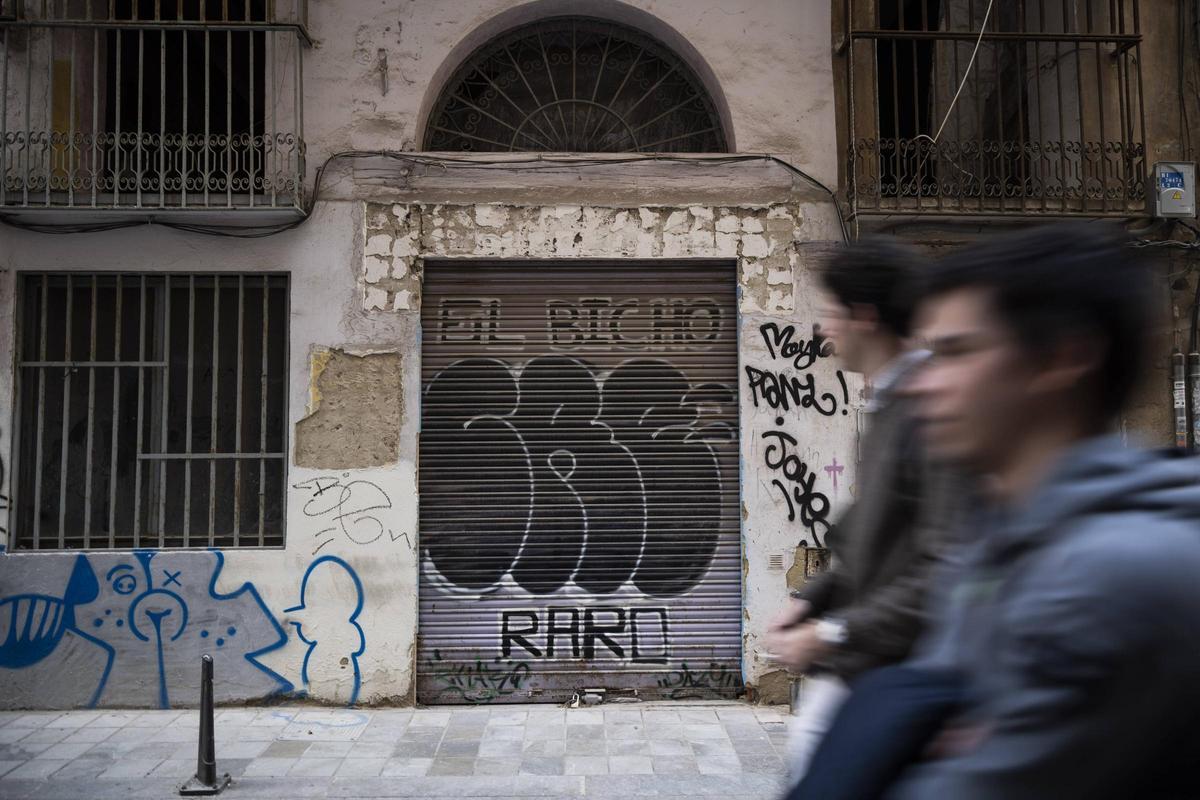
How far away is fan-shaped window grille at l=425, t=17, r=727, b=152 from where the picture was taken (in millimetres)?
7969

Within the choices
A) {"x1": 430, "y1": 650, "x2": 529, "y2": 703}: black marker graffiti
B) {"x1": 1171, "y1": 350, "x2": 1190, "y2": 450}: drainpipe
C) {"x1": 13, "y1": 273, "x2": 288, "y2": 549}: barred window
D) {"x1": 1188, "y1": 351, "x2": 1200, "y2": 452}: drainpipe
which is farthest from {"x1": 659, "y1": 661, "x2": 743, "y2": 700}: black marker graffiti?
{"x1": 1188, "y1": 351, "x2": 1200, "y2": 452}: drainpipe

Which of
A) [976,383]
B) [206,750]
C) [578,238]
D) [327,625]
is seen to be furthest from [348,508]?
[976,383]

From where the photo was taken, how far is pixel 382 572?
7.31 m

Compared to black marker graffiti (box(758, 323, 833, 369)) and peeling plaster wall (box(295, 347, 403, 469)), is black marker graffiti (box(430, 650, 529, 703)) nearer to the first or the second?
peeling plaster wall (box(295, 347, 403, 469))

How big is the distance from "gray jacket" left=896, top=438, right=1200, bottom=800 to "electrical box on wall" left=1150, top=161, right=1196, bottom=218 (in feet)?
24.6

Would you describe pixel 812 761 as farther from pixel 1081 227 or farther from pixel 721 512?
pixel 721 512

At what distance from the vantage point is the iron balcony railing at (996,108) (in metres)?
7.39

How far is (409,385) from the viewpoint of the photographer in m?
7.44

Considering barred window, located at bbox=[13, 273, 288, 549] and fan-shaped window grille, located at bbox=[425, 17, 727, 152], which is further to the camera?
fan-shaped window grille, located at bbox=[425, 17, 727, 152]

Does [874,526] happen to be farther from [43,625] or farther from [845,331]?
[43,625]

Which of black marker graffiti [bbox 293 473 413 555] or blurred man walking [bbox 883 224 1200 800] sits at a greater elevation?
blurred man walking [bbox 883 224 1200 800]

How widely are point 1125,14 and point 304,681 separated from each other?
28.0ft

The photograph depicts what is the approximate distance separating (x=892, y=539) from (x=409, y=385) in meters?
5.63

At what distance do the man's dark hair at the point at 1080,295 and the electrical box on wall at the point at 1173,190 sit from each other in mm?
7336
